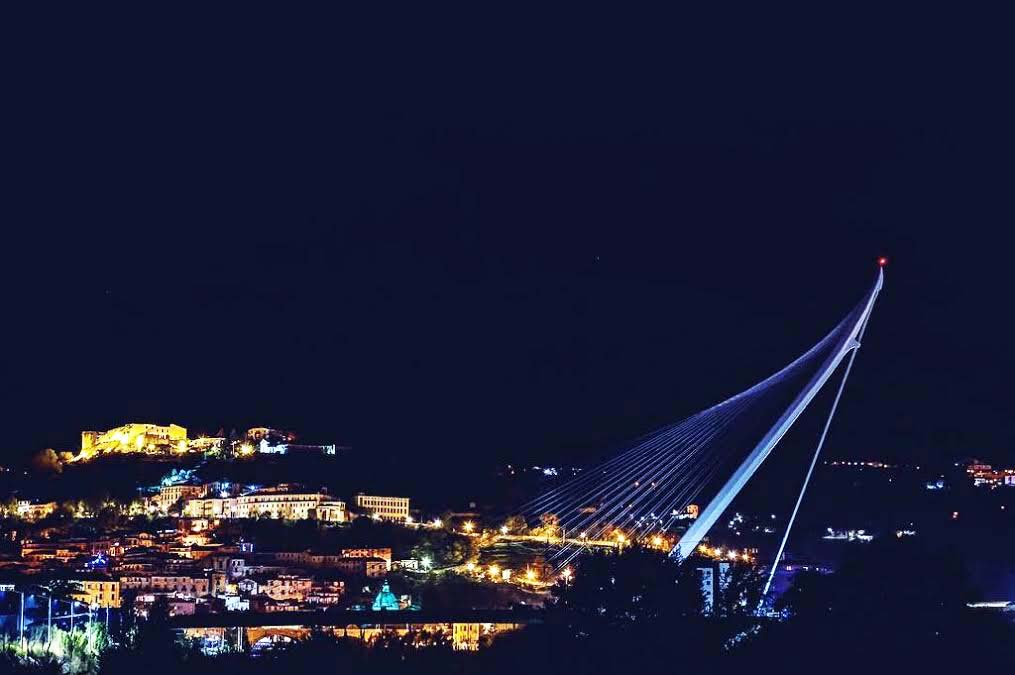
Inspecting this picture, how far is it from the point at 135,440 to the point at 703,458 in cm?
2352

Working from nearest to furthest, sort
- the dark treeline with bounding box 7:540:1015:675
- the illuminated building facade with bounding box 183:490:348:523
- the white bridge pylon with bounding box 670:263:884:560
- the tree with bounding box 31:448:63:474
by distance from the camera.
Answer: the dark treeline with bounding box 7:540:1015:675 < the white bridge pylon with bounding box 670:263:884:560 < the illuminated building facade with bounding box 183:490:348:523 < the tree with bounding box 31:448:63:474

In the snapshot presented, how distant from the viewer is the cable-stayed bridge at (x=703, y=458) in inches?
634

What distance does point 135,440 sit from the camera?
38531 millimetres

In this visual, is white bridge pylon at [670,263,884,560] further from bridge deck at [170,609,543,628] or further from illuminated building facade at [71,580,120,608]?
illuminated building facade at [71,580,120,608]

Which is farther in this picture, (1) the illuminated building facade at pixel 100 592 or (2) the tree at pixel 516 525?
(2) the tree at pixel 516 525

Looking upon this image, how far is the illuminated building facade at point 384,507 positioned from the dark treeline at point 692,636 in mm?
17759

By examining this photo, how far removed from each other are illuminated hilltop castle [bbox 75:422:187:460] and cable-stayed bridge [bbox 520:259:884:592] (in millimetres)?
11422

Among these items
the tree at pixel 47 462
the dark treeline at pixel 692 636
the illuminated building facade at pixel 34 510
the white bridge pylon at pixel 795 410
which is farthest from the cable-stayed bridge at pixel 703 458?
the tree at pixel 47 462

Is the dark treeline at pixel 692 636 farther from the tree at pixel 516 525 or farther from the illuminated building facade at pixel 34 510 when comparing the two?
the illuminated building facade at pixel 34 510

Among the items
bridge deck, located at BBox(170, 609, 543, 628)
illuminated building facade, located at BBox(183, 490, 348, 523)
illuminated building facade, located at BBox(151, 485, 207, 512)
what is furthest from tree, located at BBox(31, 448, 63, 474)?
bridge deck, located at BBox(170, 609, 543, 628)

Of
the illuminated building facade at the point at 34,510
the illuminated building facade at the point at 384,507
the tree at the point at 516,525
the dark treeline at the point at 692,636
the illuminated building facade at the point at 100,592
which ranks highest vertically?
the illuminated building facade at the point at 34,510

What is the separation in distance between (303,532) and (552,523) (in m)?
4.86

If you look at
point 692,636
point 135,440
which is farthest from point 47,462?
point 692,636

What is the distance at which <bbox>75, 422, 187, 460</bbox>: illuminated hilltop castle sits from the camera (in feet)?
125
